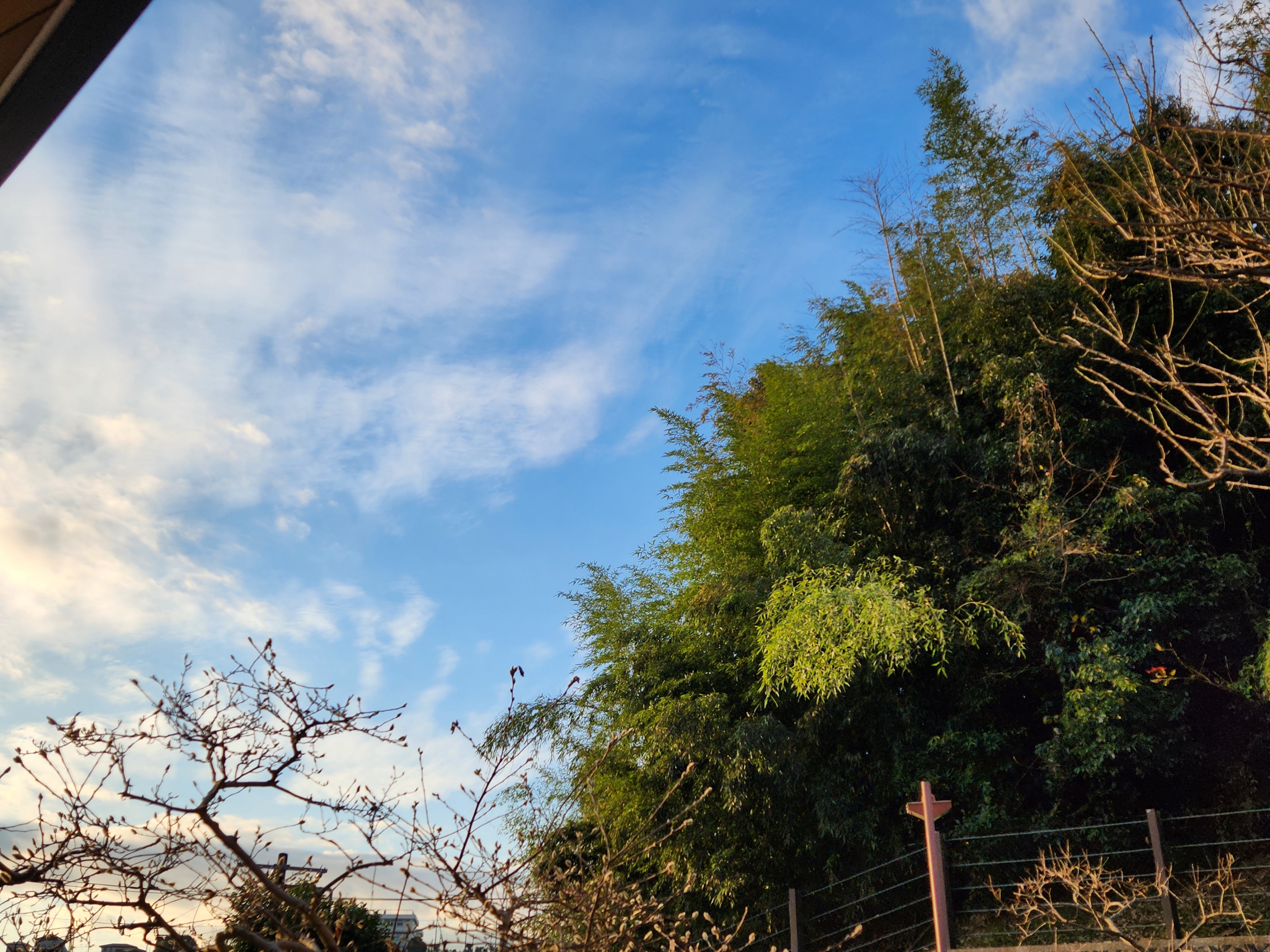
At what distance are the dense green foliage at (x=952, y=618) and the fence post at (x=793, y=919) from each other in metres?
0.82

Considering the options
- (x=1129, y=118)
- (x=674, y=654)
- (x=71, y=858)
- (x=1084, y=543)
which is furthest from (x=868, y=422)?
(x=71, y=858)

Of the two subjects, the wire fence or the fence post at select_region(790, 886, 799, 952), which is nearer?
the fence post at select_region(790, 886, 799, 952)

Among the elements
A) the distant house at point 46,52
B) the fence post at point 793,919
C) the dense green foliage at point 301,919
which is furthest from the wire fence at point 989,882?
the distant house at point 46,52

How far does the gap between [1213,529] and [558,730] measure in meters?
6.36

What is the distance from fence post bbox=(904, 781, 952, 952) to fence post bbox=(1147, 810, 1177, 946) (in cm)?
116

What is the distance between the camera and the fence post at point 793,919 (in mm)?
6121

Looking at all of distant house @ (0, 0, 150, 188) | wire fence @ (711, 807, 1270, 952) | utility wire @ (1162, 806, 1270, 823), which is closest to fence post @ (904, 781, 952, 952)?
wire fence @ (711, 807, 1270, 952)

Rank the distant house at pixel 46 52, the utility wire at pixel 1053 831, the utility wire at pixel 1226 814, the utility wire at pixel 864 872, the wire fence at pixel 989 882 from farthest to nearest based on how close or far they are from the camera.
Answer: the utility wire at pixel 864 872
the wire fence at pixel 989 882
the utility wire at pixel 1053 831
the utility wire at pixel 1226 814
the distant house at pixel 46 52

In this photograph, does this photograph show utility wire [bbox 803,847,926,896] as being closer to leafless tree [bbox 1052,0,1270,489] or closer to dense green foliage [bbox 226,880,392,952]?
dense green foliage [bbox 226,880,392,952]

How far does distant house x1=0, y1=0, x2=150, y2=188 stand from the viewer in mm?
1118

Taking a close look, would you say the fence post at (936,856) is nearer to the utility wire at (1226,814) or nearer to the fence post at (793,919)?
the fence post at (793,919)

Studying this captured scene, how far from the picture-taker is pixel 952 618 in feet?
23.8

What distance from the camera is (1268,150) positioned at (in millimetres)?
3010

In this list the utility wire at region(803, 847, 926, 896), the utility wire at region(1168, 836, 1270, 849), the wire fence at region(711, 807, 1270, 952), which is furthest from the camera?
the utility wire at region(803, 847, 926, 896)
